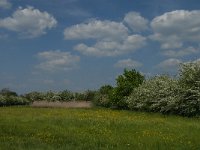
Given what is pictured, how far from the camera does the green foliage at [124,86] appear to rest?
156 feet

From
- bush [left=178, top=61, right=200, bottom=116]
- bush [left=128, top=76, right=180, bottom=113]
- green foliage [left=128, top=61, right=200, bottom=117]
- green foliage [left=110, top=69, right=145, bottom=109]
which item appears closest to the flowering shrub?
green foliage [left=110, top=69, right=145, bottom=109]

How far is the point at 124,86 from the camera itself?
4791cm

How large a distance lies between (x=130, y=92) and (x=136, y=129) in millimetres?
23501

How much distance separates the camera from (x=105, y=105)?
51.2 m

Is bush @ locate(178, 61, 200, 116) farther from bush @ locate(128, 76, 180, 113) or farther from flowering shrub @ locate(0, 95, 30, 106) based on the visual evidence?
flowering shrub @ locate(0, 95, 30, 106)

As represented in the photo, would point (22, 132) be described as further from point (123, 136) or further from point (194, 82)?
point (194, 82)

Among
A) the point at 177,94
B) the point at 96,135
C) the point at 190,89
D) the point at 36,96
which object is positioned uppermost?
the point at 36,96

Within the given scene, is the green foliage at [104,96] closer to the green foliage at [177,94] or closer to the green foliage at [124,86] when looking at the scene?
the green foliage at [124,86]

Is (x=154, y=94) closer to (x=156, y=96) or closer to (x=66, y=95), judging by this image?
(x=156, y=96)

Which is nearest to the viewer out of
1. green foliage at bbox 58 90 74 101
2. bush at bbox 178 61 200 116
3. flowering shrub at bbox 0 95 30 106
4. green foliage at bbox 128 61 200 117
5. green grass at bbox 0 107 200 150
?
green grass at bbox 0 107 200 150

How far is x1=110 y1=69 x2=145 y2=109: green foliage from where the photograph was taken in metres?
47.5

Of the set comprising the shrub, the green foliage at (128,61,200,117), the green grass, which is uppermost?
the shrub

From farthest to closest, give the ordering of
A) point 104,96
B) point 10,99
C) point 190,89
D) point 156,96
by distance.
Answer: point 10,99 < point 104,96 < point 156,96 < point 190,89

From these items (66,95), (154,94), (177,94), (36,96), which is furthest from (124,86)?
(36,96)
